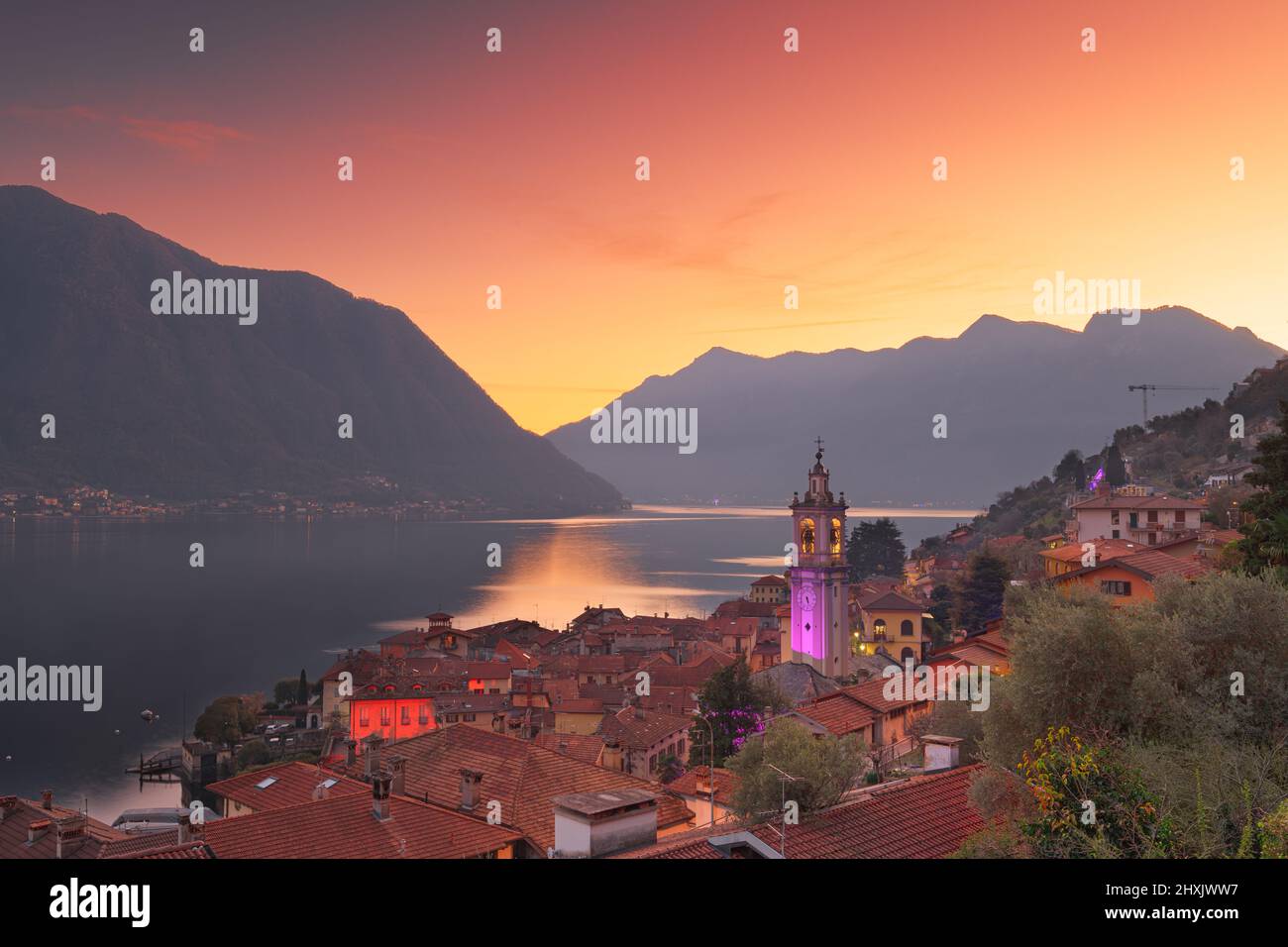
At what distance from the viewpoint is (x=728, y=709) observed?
1010 inches

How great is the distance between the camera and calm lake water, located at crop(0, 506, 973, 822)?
4825 centimetres

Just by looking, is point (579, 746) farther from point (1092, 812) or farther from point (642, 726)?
point (1092, 812)

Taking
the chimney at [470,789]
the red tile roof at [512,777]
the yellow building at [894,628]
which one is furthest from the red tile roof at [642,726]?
the chimney at [470,789]

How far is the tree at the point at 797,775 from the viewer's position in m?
11.3

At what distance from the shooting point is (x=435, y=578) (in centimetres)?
12250

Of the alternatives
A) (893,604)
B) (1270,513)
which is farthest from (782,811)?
(893,604)

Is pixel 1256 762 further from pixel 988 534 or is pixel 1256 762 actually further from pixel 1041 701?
pixel 988 534

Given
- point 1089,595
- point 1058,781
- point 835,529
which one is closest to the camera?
point 1058,781

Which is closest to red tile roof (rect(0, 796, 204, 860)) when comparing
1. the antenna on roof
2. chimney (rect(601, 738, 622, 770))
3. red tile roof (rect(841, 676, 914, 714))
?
chimney (rect(601, 738, 622, 770))

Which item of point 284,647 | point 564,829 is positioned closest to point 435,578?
point 284,647

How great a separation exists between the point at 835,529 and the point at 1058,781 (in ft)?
110

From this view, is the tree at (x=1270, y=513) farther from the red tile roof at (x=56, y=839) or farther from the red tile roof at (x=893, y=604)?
the red tile roof at (x=893, y=604)

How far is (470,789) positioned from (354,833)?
109 inches

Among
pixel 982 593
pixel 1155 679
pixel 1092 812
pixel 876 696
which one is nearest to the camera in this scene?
pixel 1092 812
